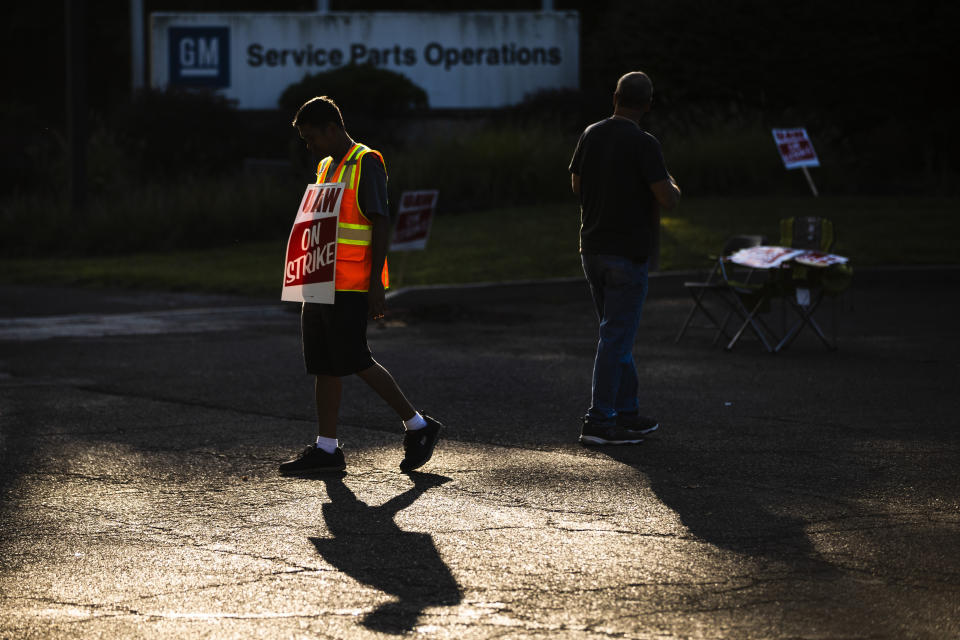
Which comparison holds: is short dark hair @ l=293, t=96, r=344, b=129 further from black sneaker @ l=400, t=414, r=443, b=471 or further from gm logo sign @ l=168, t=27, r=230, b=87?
gm logo sign @ l=168, t=27, r=230, b=87

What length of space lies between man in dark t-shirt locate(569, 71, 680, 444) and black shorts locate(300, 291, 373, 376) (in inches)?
54.0

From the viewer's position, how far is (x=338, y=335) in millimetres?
6781

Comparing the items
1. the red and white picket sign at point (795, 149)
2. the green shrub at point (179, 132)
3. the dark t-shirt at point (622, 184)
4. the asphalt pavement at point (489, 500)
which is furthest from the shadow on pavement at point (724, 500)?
the green shrub at point (179, 132)

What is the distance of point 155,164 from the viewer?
29594 millimetres

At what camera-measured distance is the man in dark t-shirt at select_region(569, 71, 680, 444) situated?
24.4 ft

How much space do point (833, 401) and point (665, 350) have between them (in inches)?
106

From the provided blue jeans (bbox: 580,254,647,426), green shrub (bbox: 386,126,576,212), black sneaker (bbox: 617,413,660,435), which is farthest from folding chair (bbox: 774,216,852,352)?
green shrub (bbox: 386,126,576,212)

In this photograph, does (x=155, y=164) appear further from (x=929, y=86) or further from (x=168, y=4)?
(x=168, y=4)

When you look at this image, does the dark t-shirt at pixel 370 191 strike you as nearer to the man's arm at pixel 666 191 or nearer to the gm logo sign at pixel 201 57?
the man's arm at pixel 666 191

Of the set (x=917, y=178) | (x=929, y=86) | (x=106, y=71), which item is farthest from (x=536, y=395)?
(x=106, y=71)

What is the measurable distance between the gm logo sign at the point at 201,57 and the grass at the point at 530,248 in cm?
1273

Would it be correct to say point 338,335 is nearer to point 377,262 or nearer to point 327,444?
point 377,262

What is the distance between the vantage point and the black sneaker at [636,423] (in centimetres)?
779

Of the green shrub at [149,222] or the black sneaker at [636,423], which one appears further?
the green shrub at [149,222]
